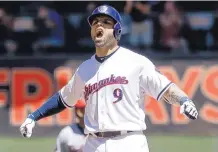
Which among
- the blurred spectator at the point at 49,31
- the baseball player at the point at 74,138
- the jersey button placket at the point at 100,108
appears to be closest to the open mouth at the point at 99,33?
the jersey button placket at the point at 100,108

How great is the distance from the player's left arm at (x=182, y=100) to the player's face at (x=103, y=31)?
542 millimetres

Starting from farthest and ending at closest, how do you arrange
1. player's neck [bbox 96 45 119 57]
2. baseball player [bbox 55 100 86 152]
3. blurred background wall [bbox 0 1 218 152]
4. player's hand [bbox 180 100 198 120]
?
blurred background wall [bbox 0 1 218 152], baseball player [bbox 55 100 86 152], player's neck [bbox 96 45 119 57], player's hand [bbox 180 100 198 120]

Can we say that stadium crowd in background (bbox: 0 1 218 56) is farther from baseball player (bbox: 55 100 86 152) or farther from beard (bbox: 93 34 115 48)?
beard (bbox: 93 34 115 48)

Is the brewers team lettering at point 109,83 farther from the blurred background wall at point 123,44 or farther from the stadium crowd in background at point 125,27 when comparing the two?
the stadium crowd in background at point 125,27

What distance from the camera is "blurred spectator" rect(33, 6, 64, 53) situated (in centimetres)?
1213

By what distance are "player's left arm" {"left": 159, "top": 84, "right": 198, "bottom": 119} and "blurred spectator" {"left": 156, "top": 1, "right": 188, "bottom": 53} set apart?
6.67 meters

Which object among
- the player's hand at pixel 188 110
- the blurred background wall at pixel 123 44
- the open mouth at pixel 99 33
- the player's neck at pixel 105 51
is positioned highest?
the blurred background wall at pixel 123 44

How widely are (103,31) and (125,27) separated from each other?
6617 millimetres

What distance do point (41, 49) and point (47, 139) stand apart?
6.10ft

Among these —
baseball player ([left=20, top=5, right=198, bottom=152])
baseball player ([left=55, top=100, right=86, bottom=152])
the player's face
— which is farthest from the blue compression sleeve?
baseball player ([left=55, top=100, right=86, bottom=152])

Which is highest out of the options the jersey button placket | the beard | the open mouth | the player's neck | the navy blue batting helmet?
the navy blue batting helmet

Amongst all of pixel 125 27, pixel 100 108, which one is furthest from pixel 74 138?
pixel 125 27

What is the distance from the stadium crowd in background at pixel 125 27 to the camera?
11898mm

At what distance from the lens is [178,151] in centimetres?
1010
